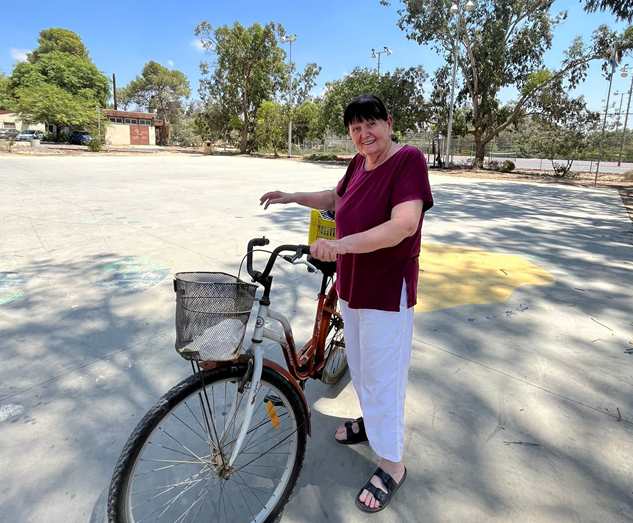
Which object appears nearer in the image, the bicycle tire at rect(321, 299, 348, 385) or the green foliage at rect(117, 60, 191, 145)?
the bicycle tire at rect(321, 299, 348, 385)

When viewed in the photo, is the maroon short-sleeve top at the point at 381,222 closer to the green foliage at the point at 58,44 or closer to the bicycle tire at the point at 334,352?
the bicycle tire at the point at 334,352

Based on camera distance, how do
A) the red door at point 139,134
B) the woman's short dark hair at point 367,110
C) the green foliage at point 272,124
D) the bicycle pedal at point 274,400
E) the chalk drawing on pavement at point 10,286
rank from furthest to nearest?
the red door at point 139,134, the green foliage at point 272,124, the chalk drawing on pavement at point 10,286, the bicycle pedal at point 274,400, the woman's short dark hair at point 367,110

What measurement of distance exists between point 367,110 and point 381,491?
158cm

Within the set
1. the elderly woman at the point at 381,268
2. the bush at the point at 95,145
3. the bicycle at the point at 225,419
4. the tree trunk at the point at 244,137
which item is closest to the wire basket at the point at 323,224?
the bicycle at the point at 225,419

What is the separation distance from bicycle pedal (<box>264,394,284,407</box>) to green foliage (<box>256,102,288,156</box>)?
1229 inches

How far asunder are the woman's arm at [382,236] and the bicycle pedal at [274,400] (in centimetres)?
68

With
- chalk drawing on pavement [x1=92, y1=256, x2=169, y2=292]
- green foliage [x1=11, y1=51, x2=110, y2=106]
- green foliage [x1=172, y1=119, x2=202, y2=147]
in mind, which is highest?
green foliage [x1=11, y1=51, x2=110, y2=106]

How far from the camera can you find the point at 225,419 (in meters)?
1.74

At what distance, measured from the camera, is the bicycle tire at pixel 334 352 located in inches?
91.5

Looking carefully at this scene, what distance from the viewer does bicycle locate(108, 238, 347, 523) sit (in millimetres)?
1329

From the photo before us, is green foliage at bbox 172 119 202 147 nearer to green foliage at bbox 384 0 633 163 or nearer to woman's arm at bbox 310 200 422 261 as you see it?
green foliage at bbox 384 0 633 163

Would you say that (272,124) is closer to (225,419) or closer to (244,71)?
(244,71)

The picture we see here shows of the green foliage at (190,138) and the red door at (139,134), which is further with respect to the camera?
the red door at (139,134)

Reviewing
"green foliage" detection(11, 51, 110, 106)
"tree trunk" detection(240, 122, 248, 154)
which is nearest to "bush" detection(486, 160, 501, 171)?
"tree trunk" detection(240, 122, 248, 154)
